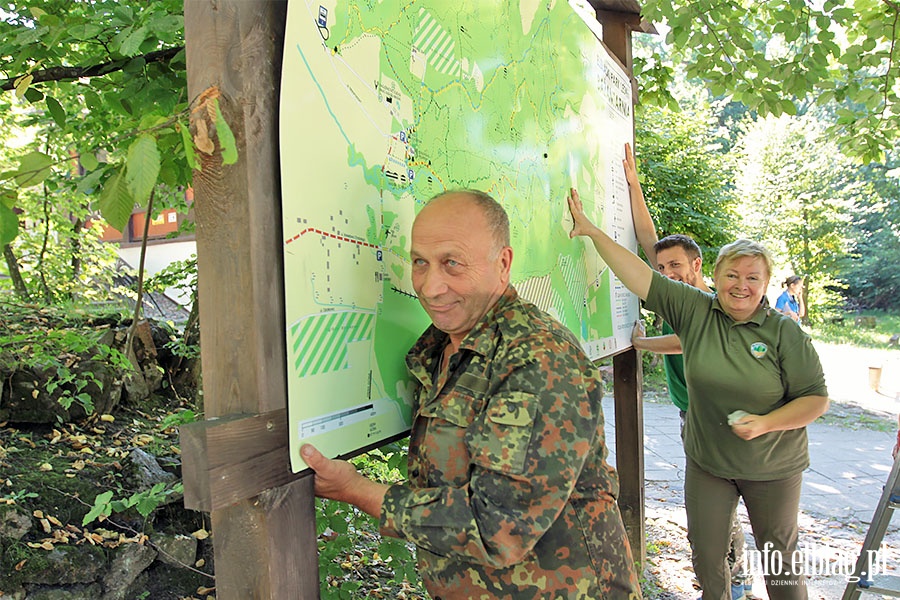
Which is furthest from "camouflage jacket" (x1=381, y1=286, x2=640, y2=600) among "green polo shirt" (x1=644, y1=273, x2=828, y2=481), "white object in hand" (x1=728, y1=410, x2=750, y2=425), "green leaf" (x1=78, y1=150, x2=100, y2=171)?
"green polo shirt" (x1=644, y1=273, x2=828, y2=481)

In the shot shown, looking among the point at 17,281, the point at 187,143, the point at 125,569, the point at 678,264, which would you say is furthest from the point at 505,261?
the point at 17,281

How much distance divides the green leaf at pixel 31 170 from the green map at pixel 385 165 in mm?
406

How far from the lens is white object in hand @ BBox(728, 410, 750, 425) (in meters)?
3.00

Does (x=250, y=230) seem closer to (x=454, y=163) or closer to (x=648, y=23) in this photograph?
(x=454, y=163)

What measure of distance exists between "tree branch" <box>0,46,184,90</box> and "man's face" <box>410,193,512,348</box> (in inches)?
59.1

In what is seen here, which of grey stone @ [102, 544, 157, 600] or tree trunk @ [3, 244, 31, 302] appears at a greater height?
tree trunk @ [3, 244, 31, 302]

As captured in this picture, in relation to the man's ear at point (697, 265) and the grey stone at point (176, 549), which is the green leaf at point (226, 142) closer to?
the grey stone at point (176, 549)

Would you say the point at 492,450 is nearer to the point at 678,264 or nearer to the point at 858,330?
the point at 678,264

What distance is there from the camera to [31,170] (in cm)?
110

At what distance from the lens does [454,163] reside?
196 centimetres

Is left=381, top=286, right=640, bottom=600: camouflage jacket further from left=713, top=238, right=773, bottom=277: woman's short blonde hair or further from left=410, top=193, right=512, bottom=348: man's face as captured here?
left=713, top=238, right=773, bottom=277: woman's short blonde hair

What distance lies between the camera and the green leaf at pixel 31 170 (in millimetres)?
1096

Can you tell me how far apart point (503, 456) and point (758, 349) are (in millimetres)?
2171

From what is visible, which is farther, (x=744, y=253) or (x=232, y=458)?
(x=744, y=253)
